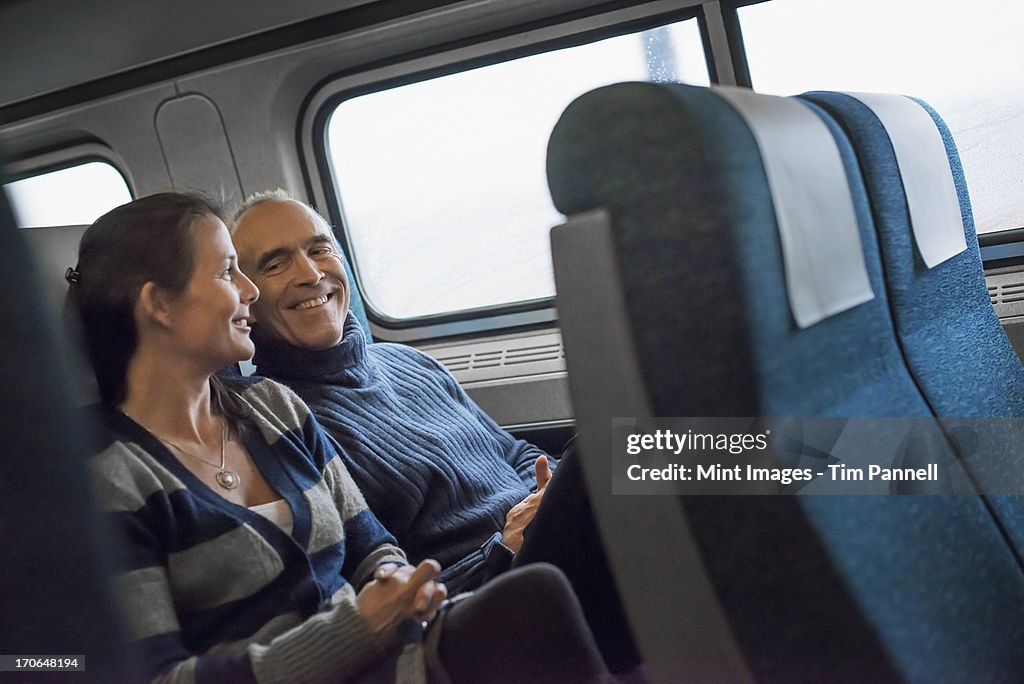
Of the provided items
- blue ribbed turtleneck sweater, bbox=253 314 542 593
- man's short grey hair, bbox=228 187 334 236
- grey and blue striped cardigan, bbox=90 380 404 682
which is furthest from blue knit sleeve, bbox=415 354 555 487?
grey and blue striped cardigan, bbox=90 380 404 682

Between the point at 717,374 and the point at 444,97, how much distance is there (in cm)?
62

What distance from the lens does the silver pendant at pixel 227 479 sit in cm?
76

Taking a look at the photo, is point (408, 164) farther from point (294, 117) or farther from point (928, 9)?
point (928, 9)

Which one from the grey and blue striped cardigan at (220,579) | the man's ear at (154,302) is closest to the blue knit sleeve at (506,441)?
the grey and blue striped cardigan at (220,579)

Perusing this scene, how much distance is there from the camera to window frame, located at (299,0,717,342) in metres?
1.07

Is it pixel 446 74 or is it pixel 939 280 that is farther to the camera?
pixel 446 74

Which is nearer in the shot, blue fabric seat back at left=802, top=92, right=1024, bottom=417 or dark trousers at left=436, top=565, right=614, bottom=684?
dark trousers at left=436, top=565, right=614, bottom=684

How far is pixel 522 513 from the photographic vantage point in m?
1.12

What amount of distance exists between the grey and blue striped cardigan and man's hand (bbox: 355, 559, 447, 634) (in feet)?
0.04

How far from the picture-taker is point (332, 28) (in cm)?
112

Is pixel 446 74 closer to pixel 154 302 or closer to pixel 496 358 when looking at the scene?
pixel 496 358

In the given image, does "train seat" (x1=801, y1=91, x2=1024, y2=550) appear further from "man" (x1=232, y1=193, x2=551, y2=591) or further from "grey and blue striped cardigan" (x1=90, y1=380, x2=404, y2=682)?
"grey and blue striped cardigan" (x1=90, y1=380, x2=404, y2=682)

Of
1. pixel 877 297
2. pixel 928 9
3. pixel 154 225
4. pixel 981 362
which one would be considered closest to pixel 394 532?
pixel 154 225

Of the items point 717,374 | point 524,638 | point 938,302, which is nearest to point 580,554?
point 524,638
